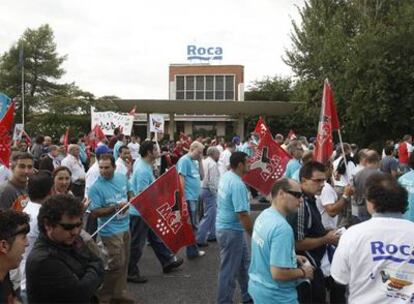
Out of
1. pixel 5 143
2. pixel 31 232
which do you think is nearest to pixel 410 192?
pixel 31 232

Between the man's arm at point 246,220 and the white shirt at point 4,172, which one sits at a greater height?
the white shirt at point 4,172

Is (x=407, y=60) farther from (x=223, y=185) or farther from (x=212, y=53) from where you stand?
(x=212, y=53)

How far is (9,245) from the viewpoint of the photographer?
295 centimetres

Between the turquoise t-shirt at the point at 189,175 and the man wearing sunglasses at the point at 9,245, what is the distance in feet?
20.6

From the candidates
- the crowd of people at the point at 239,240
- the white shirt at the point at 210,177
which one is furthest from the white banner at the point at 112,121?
the crowd of people at the point at 239,240

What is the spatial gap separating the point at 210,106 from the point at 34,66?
26.9 meters

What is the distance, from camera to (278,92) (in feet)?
178

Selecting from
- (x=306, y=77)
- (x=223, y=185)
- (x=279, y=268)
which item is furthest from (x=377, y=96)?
(x=279, y=268)

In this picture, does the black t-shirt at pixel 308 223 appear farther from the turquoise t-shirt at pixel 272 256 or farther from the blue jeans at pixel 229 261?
the blue jeans at pixel 229 261

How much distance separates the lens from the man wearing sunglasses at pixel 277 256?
12.2 feet

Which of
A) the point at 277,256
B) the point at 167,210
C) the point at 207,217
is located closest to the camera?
the point at 277,256

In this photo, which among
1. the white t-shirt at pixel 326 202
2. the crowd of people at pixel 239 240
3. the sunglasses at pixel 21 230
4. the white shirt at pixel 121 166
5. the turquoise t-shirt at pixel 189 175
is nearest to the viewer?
the sunglasses at pixel 21 230

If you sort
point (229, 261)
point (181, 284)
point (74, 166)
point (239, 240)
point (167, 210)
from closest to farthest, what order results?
point (229, 261) < point (239, 240) < point (167, 210) < point (181, 284) < point (74, 166)

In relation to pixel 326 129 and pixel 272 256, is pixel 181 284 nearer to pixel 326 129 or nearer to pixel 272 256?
pixel 326 129
